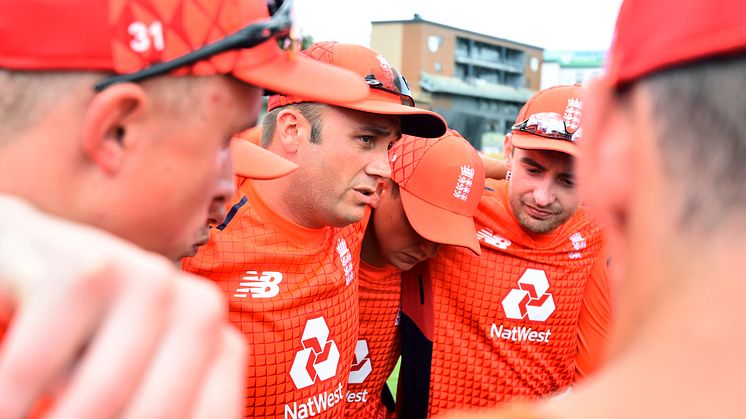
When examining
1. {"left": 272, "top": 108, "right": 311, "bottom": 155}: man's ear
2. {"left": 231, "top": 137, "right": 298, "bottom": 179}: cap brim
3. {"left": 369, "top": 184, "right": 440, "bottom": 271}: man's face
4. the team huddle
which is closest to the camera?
the team huddle

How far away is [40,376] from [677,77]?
718 millimetres

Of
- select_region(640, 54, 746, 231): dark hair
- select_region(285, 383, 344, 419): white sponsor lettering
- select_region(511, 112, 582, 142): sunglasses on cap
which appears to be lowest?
select_region(285, 383, 344, 419): white sponsor lettering

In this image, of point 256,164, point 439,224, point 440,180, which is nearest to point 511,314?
point 439,224

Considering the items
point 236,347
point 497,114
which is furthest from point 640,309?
point 497,114

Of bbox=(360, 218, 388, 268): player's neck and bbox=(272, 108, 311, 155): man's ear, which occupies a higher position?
bbox=(272, 108, 311, 155): man's ear

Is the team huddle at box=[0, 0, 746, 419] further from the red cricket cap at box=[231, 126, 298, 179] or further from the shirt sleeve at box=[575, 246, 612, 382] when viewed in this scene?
the shirt sleeve at box=[575, 246, 612, 382]

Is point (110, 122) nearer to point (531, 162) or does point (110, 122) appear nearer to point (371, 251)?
point (371, 251)

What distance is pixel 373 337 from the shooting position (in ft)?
10.4

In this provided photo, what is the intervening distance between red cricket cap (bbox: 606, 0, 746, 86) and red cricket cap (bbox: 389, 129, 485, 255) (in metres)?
2.39

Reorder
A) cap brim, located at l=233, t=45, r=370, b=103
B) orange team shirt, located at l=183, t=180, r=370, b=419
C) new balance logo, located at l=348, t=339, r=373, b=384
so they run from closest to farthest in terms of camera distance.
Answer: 1. cap brim, located at l=233, t=45, r=370, b=103
2. orange team shirt, located at l=183, t=180, r=370, b=419
3. new balance logo, located at l=348, t=339, r=373, b=384

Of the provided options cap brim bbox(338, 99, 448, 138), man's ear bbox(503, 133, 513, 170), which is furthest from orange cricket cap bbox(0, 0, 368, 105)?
man's ear bbox(503, 133, 513, 170)

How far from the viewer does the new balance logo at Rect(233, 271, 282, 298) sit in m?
2.31

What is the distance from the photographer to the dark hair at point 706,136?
2.31ft

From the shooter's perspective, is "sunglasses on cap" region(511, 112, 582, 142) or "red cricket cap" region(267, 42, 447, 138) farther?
"sunglasses on cap" region(511, 112, 582, 142)
